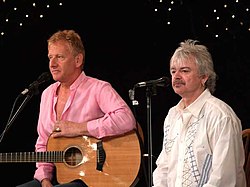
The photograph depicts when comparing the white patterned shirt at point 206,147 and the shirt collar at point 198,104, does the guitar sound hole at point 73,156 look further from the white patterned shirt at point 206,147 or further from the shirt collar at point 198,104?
the shirt collar at point 198,104

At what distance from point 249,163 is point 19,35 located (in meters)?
2.61

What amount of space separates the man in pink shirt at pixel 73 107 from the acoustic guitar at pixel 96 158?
56 millimetres

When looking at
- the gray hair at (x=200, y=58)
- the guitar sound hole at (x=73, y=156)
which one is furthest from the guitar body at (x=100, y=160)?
the gray hair at (x=200, y=58)

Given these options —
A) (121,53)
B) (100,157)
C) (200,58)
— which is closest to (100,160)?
(100,157)

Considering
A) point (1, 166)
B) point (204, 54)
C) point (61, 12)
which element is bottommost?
point (1, 166)

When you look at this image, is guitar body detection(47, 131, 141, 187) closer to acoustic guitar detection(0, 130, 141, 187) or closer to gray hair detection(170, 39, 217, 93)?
acoustic guitar detection(0, 130, 141, 187)

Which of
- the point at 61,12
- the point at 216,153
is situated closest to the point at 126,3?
the point at 61,12

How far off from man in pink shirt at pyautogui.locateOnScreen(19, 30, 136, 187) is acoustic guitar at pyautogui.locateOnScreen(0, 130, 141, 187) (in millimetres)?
56

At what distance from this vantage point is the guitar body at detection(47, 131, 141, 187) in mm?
4012

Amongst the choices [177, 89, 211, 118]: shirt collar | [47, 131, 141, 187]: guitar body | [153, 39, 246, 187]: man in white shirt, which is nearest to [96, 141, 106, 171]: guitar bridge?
[47, 131, 141, 187]: guitar body

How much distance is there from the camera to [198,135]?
3.19 metres

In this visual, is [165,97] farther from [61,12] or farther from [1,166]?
[1,166]

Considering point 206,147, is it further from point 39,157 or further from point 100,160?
point 39,157

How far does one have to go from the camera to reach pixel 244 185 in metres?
3.14
